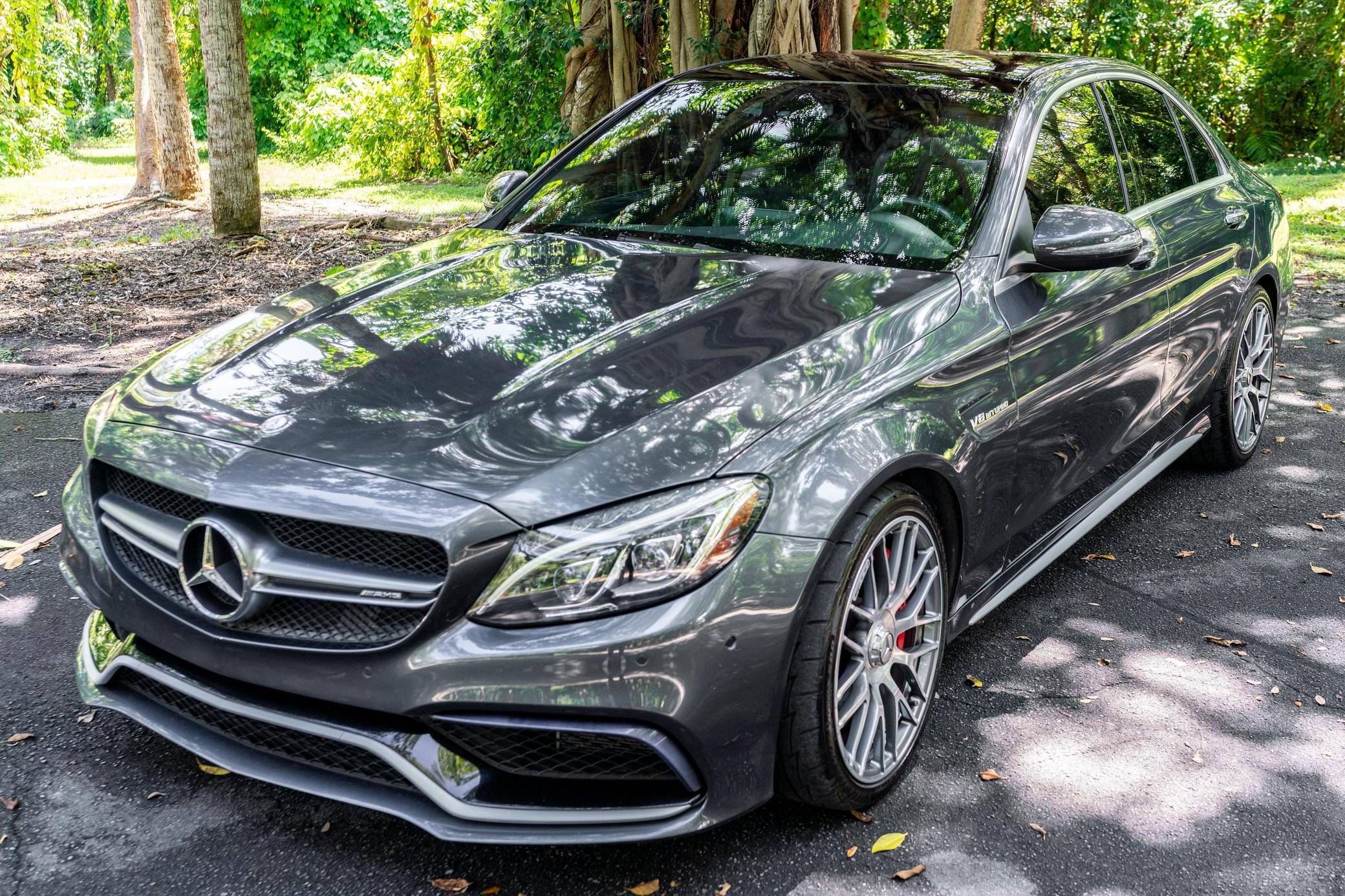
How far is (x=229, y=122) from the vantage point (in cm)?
980

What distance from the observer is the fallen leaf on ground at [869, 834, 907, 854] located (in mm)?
2648

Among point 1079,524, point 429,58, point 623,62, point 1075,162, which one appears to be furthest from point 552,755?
point 429,58

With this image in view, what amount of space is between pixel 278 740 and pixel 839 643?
3.86 feet

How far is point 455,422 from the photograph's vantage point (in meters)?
2.46

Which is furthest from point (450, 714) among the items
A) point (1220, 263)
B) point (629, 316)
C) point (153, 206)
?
point (153, 206)

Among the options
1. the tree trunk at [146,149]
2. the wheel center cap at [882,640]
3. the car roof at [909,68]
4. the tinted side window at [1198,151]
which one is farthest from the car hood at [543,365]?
the tree trunk at [146,149]

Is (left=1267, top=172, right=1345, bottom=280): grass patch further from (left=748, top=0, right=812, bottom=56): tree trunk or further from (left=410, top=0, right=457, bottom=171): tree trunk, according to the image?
(left=410, top=0, right=457, bottom=171): tree trunk

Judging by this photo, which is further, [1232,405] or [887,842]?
[1232,405]

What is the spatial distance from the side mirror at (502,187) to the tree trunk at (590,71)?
6371 millimetres

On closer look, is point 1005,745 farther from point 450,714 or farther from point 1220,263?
point 1220,263

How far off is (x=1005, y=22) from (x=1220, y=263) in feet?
51.1

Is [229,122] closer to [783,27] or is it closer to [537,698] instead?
[783,27]

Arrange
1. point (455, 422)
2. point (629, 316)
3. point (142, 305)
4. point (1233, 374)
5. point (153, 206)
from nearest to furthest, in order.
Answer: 1. point (455, 422)
2. point (629, 316)
3. point (1233, 374)
4. point (142, 305)
5. point (153, 206)

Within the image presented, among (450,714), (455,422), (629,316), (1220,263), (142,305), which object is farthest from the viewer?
(142,305)
